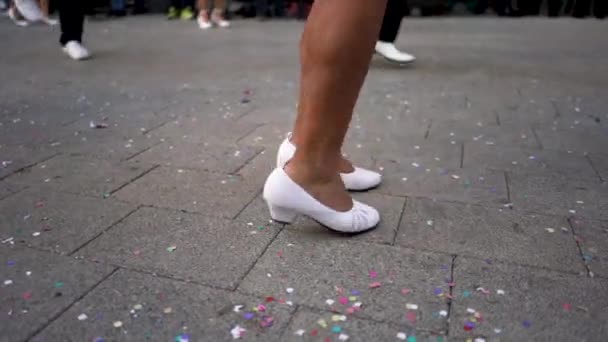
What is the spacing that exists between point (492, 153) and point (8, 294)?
1854 millimetres

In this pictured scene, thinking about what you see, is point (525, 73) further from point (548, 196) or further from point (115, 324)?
point (115, 324)

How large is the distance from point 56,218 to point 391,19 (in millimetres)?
3116

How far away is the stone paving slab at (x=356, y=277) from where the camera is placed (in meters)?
1.16

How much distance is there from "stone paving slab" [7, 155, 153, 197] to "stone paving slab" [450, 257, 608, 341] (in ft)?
4.03

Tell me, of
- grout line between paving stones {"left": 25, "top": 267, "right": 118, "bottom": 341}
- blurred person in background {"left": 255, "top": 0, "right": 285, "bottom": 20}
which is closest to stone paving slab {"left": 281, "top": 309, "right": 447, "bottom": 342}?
grout line between paving stones {"left": 25, "top": 267, "right": 118, "bottom": 341}

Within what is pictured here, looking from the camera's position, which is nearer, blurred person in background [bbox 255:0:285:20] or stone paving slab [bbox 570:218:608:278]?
stone paving slab [bbox 570:218:608:278]

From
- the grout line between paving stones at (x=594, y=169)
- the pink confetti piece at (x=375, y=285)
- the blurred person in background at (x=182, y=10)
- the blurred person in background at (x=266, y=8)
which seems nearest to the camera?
the pink confetti piece at (x=375, y=285)

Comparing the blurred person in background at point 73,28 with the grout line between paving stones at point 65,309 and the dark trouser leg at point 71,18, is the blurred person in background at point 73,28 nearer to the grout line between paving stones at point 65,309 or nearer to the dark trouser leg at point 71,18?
the dark trouser leg at point 71,18

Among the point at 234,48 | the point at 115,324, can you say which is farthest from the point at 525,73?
the point at 115,324

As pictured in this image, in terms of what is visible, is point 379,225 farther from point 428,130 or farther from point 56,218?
point 428,130

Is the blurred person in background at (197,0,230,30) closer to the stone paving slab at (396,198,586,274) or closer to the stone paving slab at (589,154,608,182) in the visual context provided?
the stone paving slab at (589,154,608,182)

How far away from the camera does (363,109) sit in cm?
297

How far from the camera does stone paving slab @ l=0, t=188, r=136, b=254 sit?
58.1 inches

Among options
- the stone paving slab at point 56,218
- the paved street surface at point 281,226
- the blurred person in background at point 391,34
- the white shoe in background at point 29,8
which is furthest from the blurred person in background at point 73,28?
the stone paving slab at point 56,218
